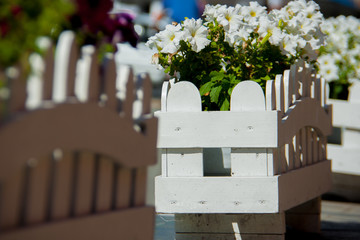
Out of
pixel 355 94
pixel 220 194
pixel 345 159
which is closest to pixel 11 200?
pixel 220 194

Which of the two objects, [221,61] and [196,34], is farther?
[221,61]

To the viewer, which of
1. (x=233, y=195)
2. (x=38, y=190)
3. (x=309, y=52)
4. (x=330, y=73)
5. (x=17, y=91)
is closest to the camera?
(x=17, y=91)

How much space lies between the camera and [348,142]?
14.2ft

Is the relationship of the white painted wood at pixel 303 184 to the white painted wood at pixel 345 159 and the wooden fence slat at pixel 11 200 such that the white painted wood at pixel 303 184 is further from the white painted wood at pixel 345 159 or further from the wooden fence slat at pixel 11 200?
the wooden fence slat at pixel 11 200

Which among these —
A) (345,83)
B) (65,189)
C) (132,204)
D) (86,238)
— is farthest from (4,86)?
(345,83)

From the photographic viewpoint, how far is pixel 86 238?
143 centimetres

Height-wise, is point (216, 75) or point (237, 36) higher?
point (237, 36)

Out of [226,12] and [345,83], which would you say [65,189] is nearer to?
[226,12]

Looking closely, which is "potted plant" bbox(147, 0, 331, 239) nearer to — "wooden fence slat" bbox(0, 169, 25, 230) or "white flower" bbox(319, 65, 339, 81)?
"wooden fence slat" bbox(0, 169, 25, 230)

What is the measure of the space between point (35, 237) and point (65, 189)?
0.15m

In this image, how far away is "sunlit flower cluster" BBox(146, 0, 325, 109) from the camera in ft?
8.86

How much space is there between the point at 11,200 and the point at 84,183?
24cm

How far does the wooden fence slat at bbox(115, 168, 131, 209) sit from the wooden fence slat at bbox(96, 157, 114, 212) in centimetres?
3

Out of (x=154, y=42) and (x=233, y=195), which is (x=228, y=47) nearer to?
(x=154, y=42)
